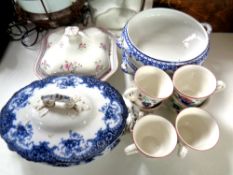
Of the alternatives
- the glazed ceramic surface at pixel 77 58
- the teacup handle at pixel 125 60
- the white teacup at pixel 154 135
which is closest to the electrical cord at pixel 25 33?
the glazed ceramic surface at pixel 77 58

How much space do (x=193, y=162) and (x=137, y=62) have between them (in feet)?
0.73

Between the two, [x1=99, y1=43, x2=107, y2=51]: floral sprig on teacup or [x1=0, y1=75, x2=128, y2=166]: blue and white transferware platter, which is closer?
[x1=0, y1=75, x2=128, y2=166]: blue and white transferware platter

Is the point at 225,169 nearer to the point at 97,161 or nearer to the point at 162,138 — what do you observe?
the point at 162,138

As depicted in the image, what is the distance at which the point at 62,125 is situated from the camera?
51 centimetres

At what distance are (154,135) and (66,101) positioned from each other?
0.18 m

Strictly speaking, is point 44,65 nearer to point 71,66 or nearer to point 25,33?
point 71,66

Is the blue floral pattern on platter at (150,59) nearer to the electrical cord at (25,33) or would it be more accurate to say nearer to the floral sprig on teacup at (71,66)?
the floral sprig on teacup at (71,66)

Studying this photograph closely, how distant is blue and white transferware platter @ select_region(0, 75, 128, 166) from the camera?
51 centimetres

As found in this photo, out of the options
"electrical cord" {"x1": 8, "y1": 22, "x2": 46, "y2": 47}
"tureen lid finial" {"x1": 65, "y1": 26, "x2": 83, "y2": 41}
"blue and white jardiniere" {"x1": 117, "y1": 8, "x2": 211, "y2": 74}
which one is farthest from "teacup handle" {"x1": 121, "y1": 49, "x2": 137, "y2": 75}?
"electrical cord" {"x1": 8, "y1": 22, "x2": 46, "y2": 47}

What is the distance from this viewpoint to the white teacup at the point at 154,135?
543mm

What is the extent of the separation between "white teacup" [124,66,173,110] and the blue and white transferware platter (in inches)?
1.7

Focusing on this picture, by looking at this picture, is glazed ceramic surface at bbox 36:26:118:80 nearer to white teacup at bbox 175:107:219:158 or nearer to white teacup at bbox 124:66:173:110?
white teacup at bbox 124:66:173:110

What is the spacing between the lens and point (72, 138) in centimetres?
51

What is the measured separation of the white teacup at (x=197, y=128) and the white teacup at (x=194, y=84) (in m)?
0.02
